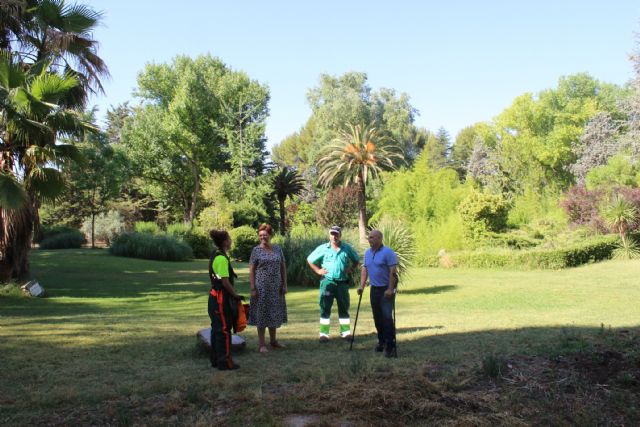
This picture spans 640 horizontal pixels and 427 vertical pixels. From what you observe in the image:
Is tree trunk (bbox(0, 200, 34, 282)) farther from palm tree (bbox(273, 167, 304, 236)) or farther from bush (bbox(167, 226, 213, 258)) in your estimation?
palm tree (bbox(273, 167, 304, 236))

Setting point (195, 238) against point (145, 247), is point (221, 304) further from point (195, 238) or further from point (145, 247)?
point (195, 238)

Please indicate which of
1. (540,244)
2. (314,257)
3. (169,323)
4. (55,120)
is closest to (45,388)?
(314,257)

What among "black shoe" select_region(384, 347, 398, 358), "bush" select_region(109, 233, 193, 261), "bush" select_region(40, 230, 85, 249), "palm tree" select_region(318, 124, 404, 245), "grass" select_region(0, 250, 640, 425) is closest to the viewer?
"grass" select_region(0, 250, 640, 425)

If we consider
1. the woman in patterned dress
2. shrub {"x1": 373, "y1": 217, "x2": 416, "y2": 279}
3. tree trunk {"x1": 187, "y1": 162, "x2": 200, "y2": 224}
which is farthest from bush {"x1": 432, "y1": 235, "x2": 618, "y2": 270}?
tree trunk {"x1": 187, "y1": 162, "x2": 200, "y2": 224}

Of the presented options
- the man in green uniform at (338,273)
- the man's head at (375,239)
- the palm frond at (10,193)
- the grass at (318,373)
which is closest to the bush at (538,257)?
the grass at (318,373)

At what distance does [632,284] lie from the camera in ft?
68.4

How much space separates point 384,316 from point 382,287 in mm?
392

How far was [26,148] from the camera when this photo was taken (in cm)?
1502

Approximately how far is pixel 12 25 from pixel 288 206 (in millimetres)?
45073

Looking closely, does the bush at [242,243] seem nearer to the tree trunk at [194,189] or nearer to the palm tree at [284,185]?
the palm tree at [284,185]

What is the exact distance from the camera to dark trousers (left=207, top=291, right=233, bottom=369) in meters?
6.40

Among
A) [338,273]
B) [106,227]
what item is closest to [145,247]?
[106,227]

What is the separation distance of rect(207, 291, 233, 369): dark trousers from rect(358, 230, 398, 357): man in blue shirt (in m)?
1.96

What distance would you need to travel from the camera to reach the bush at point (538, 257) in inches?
1159
